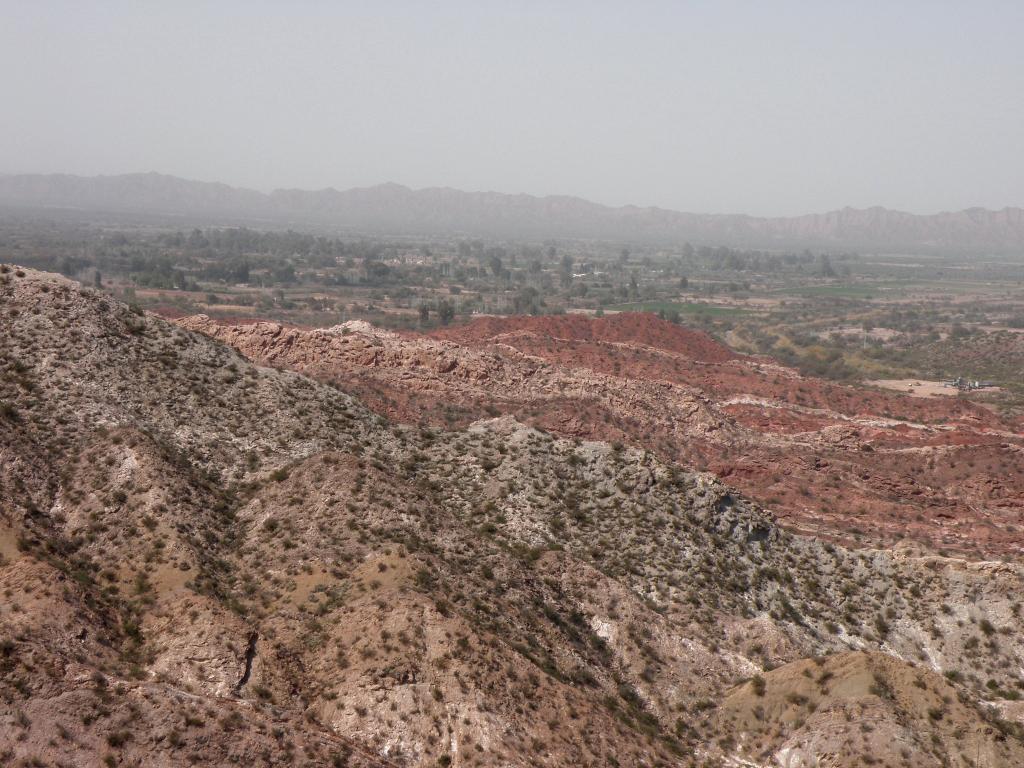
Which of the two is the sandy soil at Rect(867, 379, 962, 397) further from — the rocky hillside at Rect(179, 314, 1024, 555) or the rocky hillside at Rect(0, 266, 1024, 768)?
the rocky hillside at Rect(0, 266, 1024, 768)

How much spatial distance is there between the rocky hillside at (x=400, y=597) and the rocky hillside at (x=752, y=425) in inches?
335

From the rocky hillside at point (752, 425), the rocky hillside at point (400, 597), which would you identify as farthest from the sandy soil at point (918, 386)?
the rocky hillside at point (400, 597)

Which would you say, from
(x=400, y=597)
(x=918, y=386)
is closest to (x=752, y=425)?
(x=400, y=597)

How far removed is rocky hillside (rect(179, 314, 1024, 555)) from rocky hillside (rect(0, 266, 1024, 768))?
8.50 meters

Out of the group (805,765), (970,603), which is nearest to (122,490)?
(805,765)

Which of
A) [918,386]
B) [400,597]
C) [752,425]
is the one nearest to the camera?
[400,597]

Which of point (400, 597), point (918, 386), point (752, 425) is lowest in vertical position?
point (918, 386)

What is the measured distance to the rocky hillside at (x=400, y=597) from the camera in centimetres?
1741

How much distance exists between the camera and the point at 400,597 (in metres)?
20.7

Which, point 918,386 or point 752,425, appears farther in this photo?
point 918,386

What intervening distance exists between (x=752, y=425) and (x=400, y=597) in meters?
41.7

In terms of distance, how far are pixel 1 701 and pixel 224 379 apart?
60.5ft

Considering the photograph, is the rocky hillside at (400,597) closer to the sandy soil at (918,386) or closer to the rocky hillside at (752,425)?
the rocky hillside at (752,425)

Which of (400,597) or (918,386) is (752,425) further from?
(918,386)
